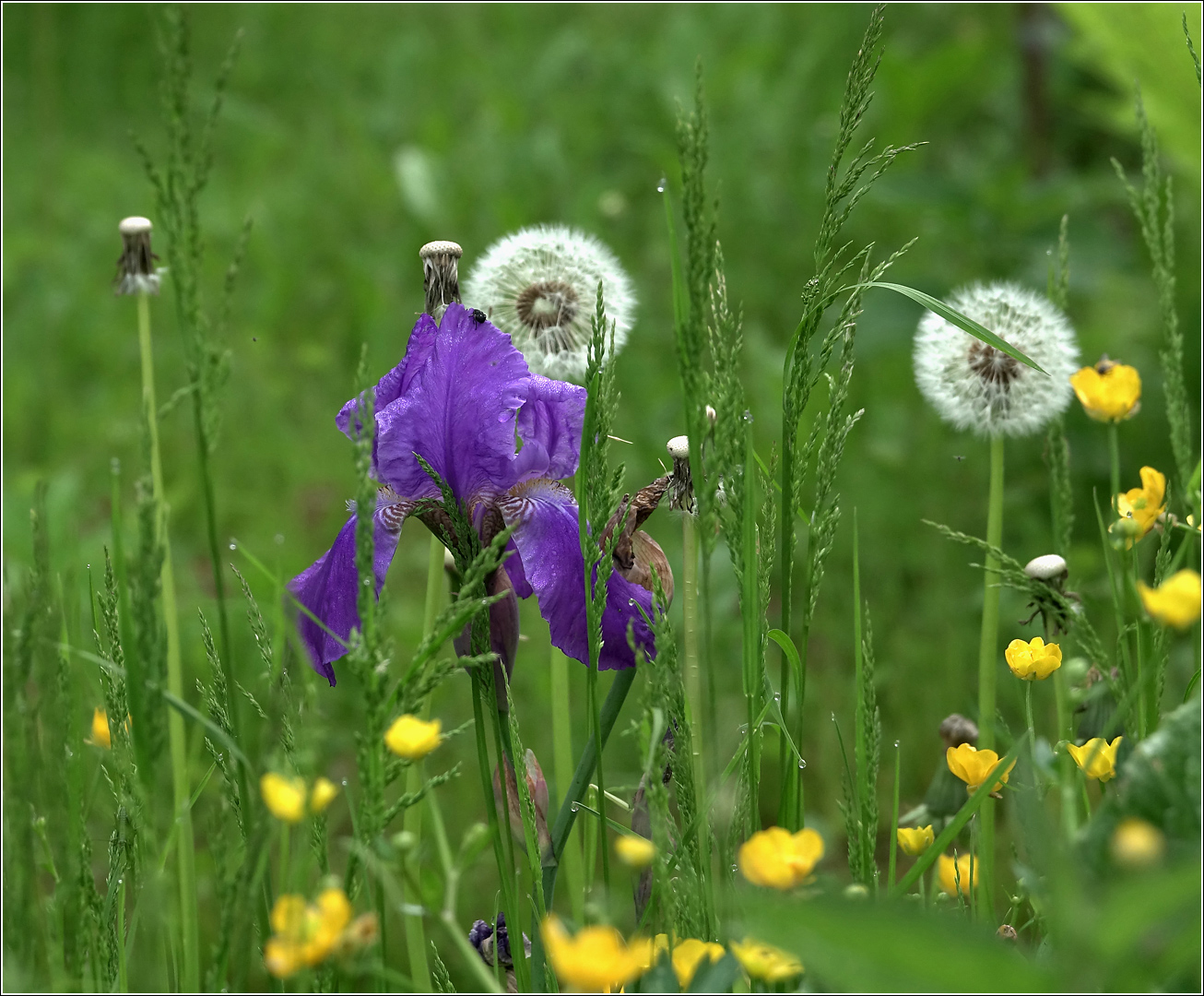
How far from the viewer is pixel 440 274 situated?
1.16m

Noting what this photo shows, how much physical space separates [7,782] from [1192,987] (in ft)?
2.81

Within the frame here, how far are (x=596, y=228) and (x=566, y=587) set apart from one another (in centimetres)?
244

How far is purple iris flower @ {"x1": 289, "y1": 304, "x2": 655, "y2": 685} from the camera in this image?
1063 millimetres

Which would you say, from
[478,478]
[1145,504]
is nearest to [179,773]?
[478,478]

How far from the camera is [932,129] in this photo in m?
3.89

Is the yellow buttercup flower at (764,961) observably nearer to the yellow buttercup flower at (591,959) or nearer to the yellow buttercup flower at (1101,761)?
the yellow buttercup flower at (591,959)

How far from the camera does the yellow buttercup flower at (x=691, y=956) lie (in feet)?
2.53

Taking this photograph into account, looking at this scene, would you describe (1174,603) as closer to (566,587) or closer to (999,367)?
(566,587)

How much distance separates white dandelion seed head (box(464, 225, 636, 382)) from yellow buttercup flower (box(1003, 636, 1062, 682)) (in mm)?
583

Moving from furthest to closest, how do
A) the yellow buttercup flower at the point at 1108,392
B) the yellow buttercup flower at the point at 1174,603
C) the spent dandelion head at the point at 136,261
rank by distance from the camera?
the spent dandelion head at the point at 136,261
the yellow buttercup flower at the point at 1108,392
the yellow buttercup flower at the point at 1174,603

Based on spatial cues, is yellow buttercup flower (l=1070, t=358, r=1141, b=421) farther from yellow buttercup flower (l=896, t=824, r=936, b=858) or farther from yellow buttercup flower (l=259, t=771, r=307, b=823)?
yellow buttercup flower (l=259, t=771, r=307, b=823)

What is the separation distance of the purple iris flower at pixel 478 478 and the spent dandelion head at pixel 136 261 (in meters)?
0.40

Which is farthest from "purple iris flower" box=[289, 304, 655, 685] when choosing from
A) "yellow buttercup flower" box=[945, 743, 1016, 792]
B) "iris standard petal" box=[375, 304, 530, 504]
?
"yellow buttercup flower" box=[945, 743, 1016, 792]

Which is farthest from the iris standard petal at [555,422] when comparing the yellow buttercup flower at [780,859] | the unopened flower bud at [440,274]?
the yellow buttercup flower at [780,859]
